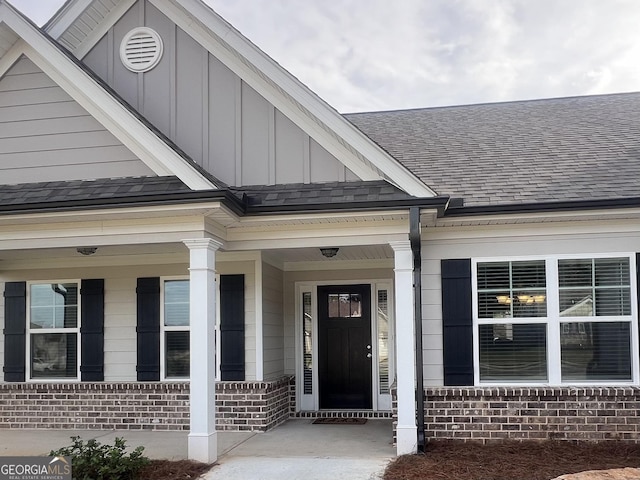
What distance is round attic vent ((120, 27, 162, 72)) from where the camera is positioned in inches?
354

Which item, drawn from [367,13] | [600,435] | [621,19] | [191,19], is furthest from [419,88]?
[600,435]

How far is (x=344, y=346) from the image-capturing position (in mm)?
10664

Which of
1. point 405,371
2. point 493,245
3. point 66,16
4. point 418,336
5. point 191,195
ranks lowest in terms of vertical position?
point 405,371

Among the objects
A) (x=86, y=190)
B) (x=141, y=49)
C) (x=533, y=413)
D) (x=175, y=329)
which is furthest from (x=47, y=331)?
(x=533, y=413)

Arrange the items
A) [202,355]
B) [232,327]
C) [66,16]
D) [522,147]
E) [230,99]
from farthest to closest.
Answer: [522,147]
[232,327]
[66,16]
[230,99]
[202,355]

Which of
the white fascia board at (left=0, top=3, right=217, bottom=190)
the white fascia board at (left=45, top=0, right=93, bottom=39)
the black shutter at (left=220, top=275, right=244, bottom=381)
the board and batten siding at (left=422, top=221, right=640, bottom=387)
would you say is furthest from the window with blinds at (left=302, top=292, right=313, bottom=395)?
the white fascia board at (left=45, top=0, right=93, bottom=39)

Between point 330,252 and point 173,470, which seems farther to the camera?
point 330,252

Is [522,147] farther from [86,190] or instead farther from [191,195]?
[86,190]

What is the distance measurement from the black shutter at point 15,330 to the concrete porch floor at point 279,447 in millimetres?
860

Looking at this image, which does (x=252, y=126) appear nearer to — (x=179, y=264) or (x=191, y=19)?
(x=191, y=19)

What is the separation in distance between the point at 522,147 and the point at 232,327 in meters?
4.96

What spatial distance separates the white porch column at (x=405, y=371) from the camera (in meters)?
7.40

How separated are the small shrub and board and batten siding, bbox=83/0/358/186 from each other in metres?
3.45

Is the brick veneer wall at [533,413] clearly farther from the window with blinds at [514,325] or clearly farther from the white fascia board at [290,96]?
the white fascia board at [290,96]
